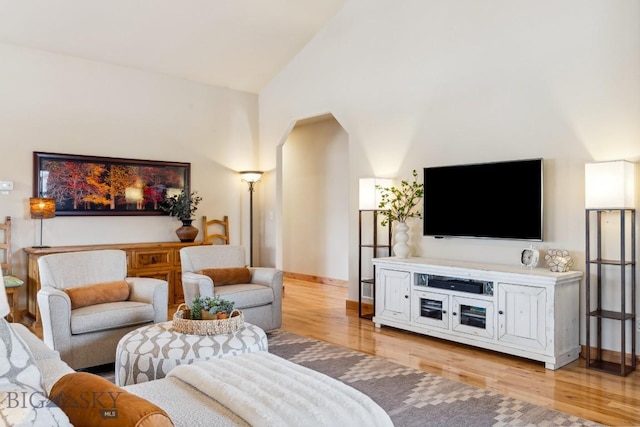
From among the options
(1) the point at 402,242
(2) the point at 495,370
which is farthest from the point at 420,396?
(1) the point at 402,242

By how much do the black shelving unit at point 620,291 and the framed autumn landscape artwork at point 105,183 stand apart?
191 inches

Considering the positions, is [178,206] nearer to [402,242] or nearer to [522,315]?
[402,242]

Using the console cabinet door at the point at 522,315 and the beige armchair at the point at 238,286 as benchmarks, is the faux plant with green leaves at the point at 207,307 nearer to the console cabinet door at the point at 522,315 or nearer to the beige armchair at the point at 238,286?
the beige armchair at the point at 238,286

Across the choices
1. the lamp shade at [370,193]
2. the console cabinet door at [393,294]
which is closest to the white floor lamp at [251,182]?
the lamp shade at [370,193]

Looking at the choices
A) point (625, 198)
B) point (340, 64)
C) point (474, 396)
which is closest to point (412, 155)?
point (340, 64)

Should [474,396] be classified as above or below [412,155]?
below

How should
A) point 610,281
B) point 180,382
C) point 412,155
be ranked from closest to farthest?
point 180,382, point 610,281, point 412,155

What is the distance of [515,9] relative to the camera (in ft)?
14.3

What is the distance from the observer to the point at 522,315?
387cm

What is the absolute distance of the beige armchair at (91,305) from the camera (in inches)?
136

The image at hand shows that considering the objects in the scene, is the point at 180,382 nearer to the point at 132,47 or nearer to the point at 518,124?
the point at 518,124

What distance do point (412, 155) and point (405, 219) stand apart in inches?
27.5

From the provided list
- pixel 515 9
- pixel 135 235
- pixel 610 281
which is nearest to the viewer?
pixel 610 281

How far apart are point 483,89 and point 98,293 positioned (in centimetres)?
386
